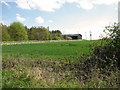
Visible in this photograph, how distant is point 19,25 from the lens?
43156mm

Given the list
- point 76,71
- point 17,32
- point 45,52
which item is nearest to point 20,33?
point 17,32

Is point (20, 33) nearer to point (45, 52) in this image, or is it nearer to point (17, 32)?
point (17, 32)

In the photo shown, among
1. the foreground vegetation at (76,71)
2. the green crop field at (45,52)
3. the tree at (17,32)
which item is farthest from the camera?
the tree at (17,32)

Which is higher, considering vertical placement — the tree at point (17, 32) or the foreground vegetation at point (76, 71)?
the tree at point (17, 32)

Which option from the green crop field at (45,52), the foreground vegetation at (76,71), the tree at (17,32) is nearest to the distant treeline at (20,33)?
the tree at (17,32)

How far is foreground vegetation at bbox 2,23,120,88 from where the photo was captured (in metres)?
3.84

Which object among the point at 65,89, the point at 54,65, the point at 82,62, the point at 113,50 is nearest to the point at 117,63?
the point at 113,50

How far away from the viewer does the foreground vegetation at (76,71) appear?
3837 mm

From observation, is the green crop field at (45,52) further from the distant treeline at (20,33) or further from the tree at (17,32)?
the tree at (17,32)

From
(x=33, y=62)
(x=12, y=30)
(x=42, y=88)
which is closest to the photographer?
(x=42, y=88)

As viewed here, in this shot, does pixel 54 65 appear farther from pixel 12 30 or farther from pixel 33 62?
pixel 12 30

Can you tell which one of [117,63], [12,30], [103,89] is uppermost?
[12,30]

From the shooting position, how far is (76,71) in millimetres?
4891

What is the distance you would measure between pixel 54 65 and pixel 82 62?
1227 mm
